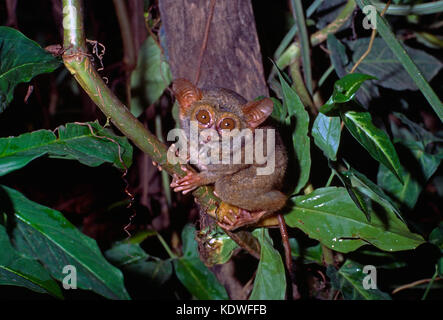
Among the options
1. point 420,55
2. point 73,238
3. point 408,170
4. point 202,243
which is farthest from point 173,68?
point 420,55

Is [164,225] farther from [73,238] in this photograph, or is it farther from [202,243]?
[73,238]

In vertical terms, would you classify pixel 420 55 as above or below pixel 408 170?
above

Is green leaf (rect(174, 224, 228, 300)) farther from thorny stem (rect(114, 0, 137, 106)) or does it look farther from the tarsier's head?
thorny stem (rect(114, 0, 137, 106))

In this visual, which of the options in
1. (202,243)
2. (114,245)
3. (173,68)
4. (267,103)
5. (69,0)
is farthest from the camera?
(114,245)

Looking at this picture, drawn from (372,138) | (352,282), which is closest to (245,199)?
(372,138)

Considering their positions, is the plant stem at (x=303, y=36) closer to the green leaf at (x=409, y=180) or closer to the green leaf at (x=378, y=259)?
the green leaf at (x=409, y=180)

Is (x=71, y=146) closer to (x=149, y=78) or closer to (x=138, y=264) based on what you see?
(x=138, y=264)

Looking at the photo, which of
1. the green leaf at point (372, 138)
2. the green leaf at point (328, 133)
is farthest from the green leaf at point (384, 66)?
the green leaf at point (372, 138)
